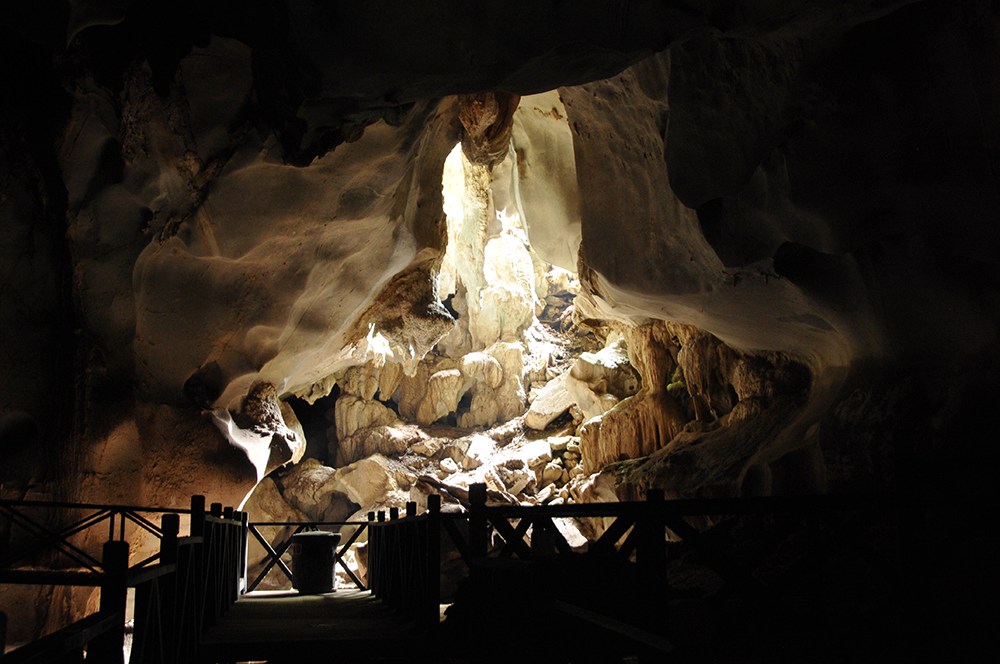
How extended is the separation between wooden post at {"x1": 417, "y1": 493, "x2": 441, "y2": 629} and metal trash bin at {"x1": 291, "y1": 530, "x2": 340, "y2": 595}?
5546 mm

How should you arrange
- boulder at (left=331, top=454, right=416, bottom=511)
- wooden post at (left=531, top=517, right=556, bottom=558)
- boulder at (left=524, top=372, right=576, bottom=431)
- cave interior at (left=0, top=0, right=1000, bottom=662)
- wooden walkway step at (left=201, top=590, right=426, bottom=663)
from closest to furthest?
wooden post at (left=531, top=517, right=556, bottom=558)
cave interior at (left=0, top=0, right=1000, bottom=662)
wooden walkway step at (left=201, top=590, right=426, bottom=663)
boulder at (left=331, top=454, right=416, bottom=511)
boulder at (left=524, top=372, right=576, bottom=431)

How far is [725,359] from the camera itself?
38.3 feet

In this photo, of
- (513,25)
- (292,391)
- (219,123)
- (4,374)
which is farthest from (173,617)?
(292,391)

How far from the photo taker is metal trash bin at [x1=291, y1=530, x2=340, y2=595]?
36.2ft

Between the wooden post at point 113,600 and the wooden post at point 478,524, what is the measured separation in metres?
2.64

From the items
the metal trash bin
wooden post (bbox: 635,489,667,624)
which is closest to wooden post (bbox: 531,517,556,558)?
wooden post (bbox: 635,489,667,624)

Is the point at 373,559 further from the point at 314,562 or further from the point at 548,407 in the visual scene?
the point at 548,407

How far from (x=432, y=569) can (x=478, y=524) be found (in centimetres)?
65

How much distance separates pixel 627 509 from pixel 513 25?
375 centimetres

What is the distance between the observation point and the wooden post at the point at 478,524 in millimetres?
5453

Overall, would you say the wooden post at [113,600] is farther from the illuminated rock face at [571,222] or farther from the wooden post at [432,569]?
the illuminated rock face at [571,222]

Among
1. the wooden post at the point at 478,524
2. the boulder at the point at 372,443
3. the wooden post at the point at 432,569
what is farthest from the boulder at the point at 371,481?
the wooden post at the point at 478,524

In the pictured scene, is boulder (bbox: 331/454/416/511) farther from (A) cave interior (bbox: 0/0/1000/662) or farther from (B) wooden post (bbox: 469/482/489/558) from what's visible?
(B) wooden post (bbox: 469/482/489/558)

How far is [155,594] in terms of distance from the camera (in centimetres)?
392
